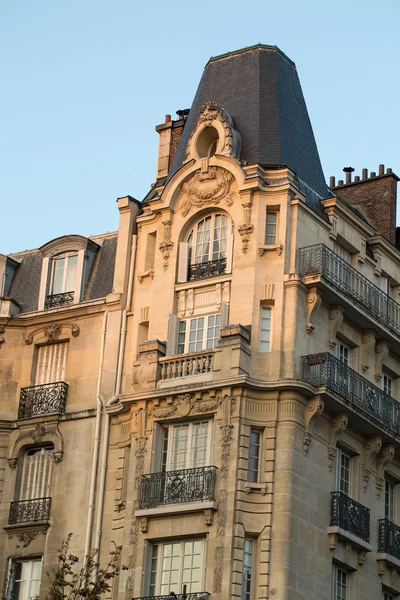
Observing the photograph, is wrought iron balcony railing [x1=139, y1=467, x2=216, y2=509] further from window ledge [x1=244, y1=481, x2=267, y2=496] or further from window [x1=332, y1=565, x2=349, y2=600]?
window [x1=332, y1=565, x2=349, y2=600]

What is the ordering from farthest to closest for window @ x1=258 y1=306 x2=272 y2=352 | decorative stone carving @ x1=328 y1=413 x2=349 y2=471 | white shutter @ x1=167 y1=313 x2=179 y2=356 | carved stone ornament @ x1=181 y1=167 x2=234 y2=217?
carved stone ornament @ x1=181 y1=167 x2=234 y2=217
white shutter @ x1=167 y1=313 x2=179 y2=356
decorative stone carving @ x1=328 y1=413 x2=349 y2=471
window @ x1=258 y1=306 x2=272 y2=352

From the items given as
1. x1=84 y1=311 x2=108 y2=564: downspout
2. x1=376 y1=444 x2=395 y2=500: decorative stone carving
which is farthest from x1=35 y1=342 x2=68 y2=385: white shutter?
x1=376 y1=444 x2=395 y2=500: decorative stone carving

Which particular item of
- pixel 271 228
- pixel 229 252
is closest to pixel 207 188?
pixel 229 252

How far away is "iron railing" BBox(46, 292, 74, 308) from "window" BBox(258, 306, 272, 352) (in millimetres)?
6141

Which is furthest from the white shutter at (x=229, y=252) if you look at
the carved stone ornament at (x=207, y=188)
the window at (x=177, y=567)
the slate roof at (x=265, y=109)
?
the window at (x=177, y=567)

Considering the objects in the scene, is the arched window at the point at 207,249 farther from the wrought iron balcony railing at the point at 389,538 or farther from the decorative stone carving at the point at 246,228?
the wrought iron balcony railing at the point at 389,538

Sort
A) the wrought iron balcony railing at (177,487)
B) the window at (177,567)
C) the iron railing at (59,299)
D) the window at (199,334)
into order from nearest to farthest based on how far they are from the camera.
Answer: the window at (177,567), the wrought iron balcony railing at (177,487), the window at (199,334), the iron railing at (59,299)

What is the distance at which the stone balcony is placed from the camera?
118 feet

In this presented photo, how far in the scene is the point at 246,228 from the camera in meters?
37.6

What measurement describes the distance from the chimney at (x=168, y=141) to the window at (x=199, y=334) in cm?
607

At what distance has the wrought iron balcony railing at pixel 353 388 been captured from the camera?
120 feet

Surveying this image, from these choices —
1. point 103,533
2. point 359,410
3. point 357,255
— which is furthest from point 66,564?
point 357,255

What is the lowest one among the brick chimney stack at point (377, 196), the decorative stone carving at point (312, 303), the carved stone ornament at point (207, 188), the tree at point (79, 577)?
the tree at point (79, 577)

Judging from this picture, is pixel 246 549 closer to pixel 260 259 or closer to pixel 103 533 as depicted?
pixel 103 533
